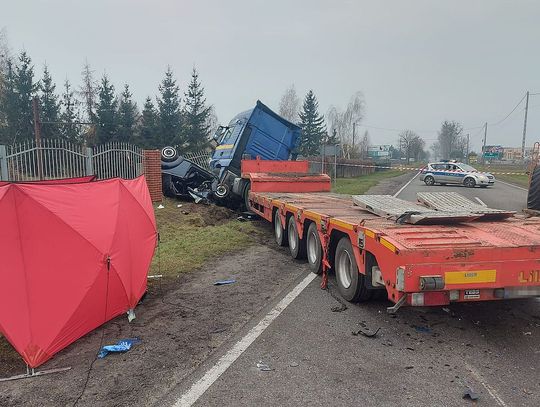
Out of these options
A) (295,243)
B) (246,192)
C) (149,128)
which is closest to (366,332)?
(295,243)

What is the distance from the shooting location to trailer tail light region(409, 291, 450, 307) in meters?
4.23

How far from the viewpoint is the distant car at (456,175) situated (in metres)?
27.6

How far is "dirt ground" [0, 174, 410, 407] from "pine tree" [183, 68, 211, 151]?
3373 centimetres

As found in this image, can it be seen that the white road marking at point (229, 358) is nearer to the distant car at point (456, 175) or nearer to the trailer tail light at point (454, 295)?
the trailer tail light at point (454, 295)

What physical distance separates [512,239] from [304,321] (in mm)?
2343

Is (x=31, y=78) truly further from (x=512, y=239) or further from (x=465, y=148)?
(x=465, y=148)

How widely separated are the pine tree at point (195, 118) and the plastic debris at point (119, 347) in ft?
118

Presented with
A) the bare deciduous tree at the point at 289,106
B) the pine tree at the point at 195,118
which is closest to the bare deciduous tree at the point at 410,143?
the bare deciduous tree at the point at 289,106

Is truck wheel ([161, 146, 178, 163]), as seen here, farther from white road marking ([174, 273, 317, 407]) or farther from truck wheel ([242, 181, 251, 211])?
white road marking ([174, 273, 317, 407])

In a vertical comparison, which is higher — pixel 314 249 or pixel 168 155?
pixel 168 155

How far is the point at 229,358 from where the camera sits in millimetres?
4109

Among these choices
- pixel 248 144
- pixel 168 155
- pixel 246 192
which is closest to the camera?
pixel 246 192

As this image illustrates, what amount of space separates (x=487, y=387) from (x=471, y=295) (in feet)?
3.19

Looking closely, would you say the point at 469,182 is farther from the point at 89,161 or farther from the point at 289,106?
the point at 289,106
